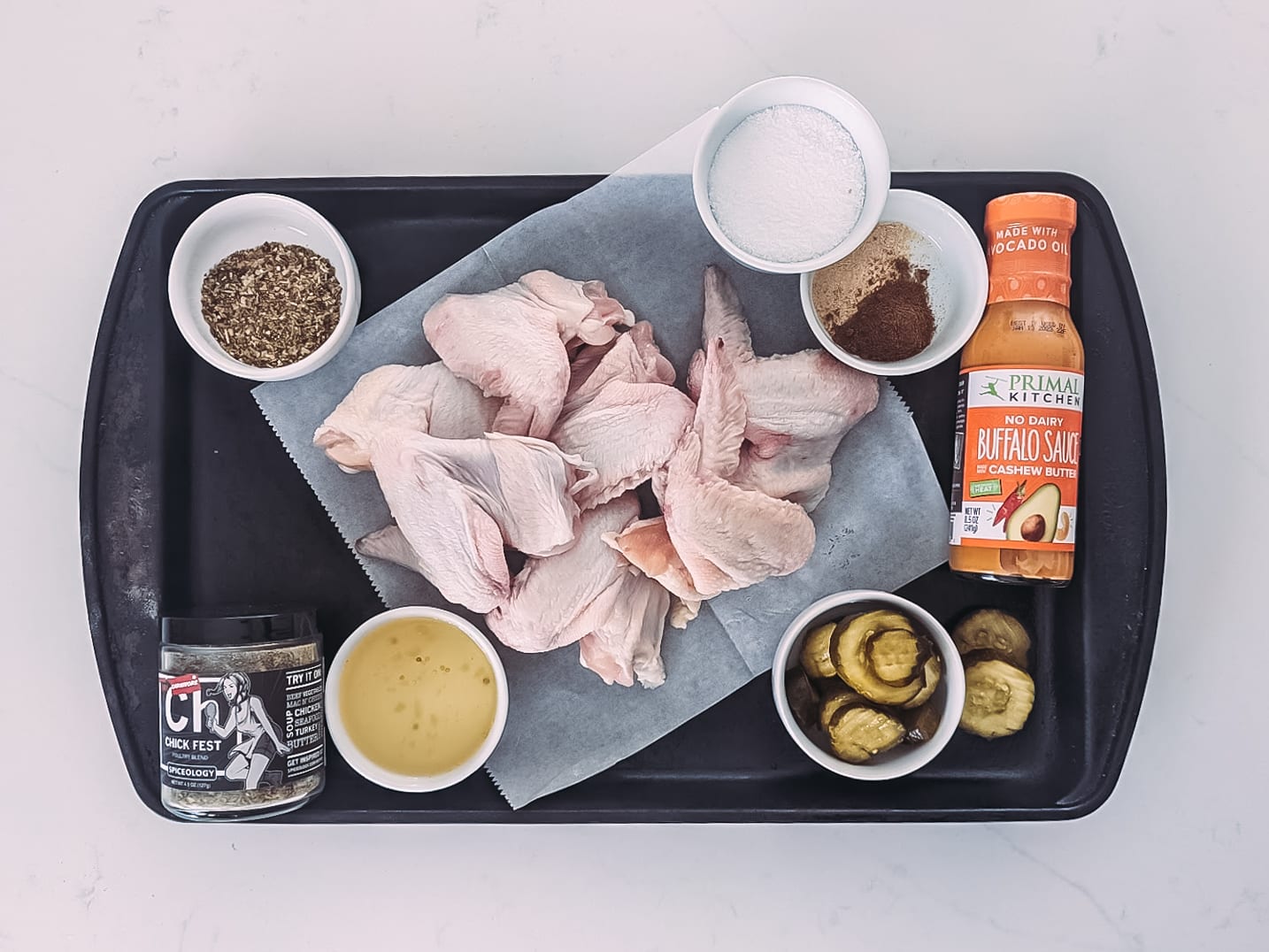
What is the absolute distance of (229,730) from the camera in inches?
38.2

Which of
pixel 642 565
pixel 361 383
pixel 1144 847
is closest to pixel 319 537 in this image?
pixel 361 383

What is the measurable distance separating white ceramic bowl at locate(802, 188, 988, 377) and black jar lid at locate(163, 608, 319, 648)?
2.30 ft

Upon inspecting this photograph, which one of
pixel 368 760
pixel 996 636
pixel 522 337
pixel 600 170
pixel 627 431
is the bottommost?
pixel 368 760

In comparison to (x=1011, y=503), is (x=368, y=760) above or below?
below

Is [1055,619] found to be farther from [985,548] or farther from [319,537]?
[319,537]

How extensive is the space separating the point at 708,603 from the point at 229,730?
0.56 meters

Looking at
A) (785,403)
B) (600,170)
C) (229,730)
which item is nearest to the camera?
(229,730)

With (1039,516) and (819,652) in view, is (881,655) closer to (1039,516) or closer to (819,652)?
(819,652)

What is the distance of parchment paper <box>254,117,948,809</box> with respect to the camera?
112 centimetres

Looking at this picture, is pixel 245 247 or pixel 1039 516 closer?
pixel 1039 516

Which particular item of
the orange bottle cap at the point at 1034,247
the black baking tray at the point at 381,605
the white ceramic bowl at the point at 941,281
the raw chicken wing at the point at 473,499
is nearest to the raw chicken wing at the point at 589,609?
the raw chicken wing at the point at 473,499

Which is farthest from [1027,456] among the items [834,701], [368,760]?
[368,760]

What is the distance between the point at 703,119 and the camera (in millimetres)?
1157

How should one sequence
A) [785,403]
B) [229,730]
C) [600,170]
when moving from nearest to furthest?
[229,730] < [785,403] < [600,170]
